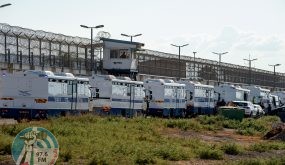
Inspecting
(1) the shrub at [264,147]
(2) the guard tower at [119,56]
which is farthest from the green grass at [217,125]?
(2) the guard tower at [119,56]

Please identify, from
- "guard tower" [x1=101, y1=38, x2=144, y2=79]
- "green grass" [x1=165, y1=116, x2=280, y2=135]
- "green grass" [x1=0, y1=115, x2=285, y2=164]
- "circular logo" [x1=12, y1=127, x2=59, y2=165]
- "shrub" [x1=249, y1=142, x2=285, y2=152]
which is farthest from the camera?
"guard tower" [x1=101, y1=38, x2=144, y2=79]

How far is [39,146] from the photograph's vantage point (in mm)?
8922

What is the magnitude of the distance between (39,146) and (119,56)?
212 feet

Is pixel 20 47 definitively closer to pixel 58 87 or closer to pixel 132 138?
pixel 58 87

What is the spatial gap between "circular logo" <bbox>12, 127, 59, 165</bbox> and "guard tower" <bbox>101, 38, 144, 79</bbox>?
62.8 m

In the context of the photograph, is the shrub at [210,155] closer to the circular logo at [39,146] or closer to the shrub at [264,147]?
the shrub at [264,147]

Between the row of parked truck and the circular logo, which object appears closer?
the circular logo

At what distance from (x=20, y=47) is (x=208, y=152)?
43.7m

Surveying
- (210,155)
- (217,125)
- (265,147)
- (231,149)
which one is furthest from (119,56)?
(210,155)

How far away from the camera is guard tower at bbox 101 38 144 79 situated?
7250 cm

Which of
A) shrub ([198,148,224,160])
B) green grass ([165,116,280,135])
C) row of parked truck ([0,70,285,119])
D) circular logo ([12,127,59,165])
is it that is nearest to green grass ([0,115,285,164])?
shrub ([198,148,224,160])

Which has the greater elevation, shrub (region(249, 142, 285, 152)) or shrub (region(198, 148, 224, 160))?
shrub (region(198, 148, 224, 160))

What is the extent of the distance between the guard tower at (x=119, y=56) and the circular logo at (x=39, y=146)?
62.8 meters

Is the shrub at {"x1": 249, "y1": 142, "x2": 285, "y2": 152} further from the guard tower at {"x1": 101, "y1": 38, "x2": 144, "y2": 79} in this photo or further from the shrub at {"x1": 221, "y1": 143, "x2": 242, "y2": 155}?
the guard tower at {"x1": 101, "y1": 38, "x2": 144, "y2": 79}
